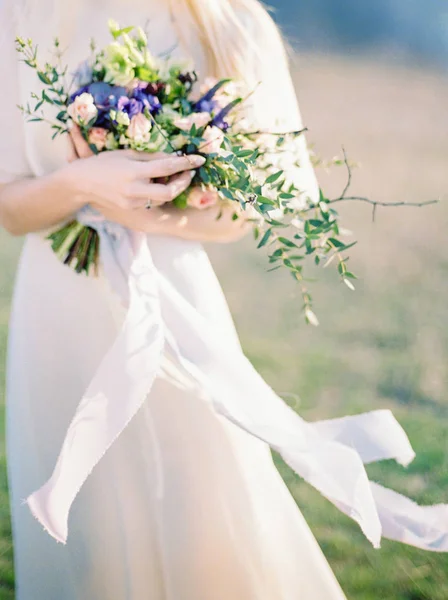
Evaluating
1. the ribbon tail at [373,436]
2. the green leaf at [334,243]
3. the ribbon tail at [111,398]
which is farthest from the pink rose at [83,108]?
the ribbon tail at [373,436]

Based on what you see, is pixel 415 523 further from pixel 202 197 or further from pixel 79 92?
pixel 79 92

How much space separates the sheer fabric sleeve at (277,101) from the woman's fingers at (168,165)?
0.25 meters

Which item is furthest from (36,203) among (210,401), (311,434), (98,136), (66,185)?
(311,434)

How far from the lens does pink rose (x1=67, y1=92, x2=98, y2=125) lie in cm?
154

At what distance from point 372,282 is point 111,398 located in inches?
51.8

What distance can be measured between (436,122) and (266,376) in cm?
97

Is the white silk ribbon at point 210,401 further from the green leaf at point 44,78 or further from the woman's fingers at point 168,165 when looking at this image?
the green leaf at point 44,78

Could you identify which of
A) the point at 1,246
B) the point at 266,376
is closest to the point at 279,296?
the point at 266,376

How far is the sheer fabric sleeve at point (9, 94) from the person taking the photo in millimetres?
1754

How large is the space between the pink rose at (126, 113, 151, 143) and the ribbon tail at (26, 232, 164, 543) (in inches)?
10.5

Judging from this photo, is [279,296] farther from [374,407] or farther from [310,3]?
[310,3]

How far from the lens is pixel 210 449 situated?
1.74 metres

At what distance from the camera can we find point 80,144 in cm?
168

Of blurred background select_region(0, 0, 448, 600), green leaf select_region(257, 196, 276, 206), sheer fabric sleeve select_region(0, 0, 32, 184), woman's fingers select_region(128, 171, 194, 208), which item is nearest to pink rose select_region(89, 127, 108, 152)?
woman's fingers select_region(128, 171, 194, 208)
